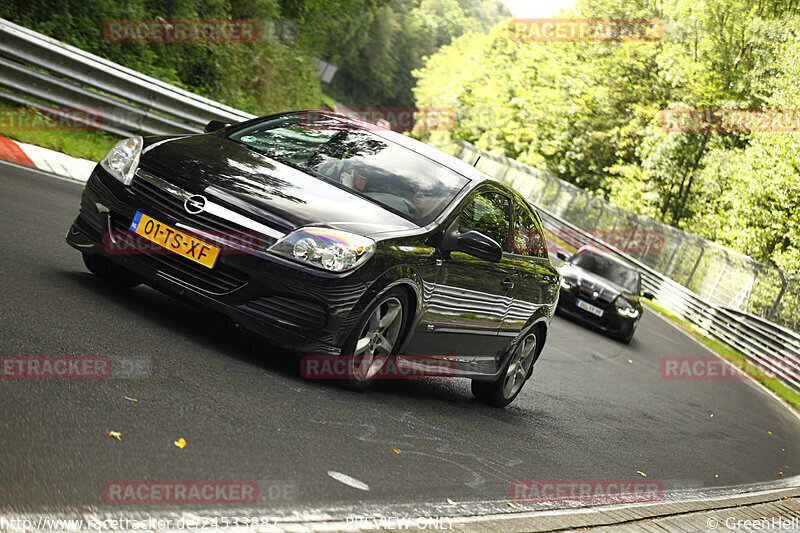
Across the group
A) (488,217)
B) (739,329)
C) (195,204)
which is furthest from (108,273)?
(739,329)

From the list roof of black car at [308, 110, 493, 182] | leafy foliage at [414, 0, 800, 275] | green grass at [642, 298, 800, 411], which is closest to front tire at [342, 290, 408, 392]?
roof of black car at [308, 110, 493, 182]

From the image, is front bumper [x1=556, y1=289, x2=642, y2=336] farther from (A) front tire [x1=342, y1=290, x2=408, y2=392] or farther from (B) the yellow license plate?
(B) the yellow license plate

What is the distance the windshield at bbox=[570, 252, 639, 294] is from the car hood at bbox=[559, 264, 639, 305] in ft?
0.96

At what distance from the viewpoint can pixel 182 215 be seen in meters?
5.97

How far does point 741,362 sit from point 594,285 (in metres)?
6.35

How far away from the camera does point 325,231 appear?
5922 millimetres

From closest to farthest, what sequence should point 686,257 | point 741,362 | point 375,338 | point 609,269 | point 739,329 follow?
point 375,338
point 609,269
point 741,362
point 739,329
point 686,257

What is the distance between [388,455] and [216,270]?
150cm

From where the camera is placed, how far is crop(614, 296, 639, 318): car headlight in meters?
18.0

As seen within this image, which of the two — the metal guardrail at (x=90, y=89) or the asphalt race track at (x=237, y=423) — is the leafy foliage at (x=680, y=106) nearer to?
the metal guardrail at (x=90, y=89)

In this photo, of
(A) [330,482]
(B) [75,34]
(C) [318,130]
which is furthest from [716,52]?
(A) [330,482]

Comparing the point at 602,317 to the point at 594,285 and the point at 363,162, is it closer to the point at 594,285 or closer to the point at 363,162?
the point at 594,285

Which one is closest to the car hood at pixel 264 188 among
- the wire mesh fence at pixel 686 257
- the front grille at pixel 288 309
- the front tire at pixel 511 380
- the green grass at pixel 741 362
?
the front grille at pixel 288 309

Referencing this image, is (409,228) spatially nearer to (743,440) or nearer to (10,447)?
(10,447)
